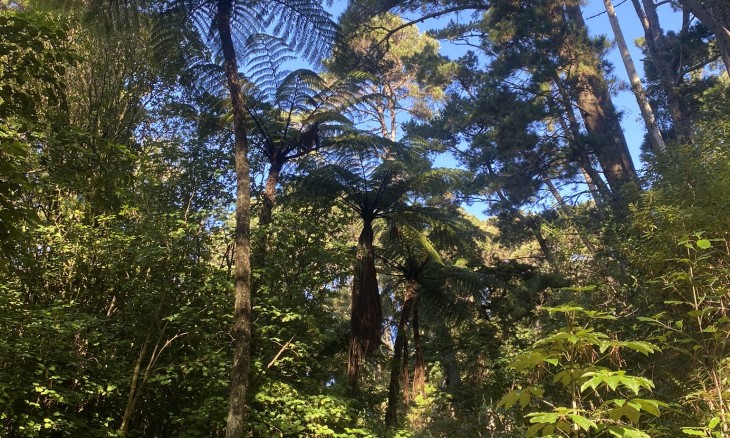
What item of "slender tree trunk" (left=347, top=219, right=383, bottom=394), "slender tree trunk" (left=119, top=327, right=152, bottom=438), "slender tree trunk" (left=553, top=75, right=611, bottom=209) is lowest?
"slender tree trunk" (left=119, top=327, right=152, bottom=438)

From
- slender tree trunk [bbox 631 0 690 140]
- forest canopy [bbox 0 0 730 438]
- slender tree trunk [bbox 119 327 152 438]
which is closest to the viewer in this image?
forest canopy [bbox 0 0 730 438]

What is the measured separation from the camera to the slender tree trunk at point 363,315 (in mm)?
7527

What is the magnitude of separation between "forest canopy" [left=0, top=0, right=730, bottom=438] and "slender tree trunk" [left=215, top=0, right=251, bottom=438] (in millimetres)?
24

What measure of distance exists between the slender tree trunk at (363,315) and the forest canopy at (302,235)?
35 mm

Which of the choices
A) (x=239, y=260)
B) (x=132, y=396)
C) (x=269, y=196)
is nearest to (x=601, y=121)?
(x=269, y=196)

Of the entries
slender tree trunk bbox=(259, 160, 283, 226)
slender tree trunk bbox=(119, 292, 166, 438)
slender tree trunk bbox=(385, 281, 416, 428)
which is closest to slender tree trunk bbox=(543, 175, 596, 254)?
slender tree trunk bbox=(385, 281, 416, 428)

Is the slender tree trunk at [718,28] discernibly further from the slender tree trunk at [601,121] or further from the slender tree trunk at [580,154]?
the slender tree trunk at [580,154]

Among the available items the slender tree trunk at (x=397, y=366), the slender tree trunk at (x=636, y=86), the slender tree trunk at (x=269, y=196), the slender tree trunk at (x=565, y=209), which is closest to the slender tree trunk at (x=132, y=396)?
the slender tree trunk at (x=269, y=196)

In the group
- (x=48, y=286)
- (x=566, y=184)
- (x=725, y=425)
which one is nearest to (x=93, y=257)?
(x=48, y=286)

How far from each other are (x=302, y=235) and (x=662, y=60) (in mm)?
9449

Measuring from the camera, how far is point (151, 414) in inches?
265

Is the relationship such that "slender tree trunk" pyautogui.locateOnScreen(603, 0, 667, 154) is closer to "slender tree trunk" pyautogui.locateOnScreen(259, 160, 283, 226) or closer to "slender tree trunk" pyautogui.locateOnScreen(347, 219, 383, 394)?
"slender tree trunk" pyautogui.locateOnScreen(347, 219, 383, 394)

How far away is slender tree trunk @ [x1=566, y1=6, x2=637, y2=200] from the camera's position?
11305mm

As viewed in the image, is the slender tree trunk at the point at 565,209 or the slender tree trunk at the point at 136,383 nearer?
the slender tree trunk at the point at 136,383
